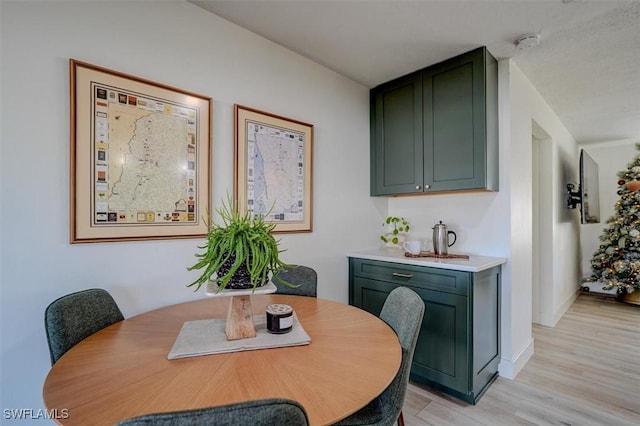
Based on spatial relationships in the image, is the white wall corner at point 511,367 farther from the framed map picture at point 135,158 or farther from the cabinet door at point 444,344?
the framed map picture at point 135,158

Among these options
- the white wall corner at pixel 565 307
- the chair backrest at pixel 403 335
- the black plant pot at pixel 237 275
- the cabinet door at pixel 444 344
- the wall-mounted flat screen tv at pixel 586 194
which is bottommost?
the white wall corner at pixel 565 307

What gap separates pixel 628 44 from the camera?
2.18 m

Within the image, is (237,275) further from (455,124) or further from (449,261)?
(455,124)

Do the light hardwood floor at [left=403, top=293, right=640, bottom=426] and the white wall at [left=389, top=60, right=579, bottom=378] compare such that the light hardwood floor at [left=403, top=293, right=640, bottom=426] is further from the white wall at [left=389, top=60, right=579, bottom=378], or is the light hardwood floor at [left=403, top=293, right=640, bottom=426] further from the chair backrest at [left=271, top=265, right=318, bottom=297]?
the chair backrest at [left=271, top=265, right=318, bottom=297]

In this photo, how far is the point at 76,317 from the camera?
121cm

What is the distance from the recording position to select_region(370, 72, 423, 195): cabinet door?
8.65 feet

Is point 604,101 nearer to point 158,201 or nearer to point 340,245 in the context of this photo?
point 340,245

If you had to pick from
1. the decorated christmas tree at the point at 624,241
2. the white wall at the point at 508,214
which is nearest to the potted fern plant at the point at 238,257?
the white wall at the point at 508,214

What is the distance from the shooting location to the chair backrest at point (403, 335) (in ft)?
3.88

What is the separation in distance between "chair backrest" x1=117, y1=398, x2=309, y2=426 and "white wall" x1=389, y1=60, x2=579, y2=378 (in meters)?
2.32

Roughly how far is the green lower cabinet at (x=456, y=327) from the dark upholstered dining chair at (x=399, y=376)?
851 millimetres

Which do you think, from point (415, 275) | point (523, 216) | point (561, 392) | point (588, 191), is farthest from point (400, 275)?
point (588, 191)

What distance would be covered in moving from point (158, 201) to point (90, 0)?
101 centimetres

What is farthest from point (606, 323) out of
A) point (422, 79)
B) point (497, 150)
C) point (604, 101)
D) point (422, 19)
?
point (422, 19)
